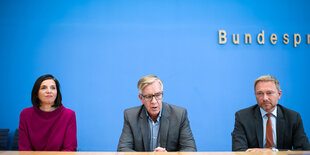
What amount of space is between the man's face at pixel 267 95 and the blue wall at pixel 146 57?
1844 millimetres

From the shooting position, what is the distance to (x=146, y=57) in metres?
4.25

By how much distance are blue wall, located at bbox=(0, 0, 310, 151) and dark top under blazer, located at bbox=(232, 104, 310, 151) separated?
1.79m

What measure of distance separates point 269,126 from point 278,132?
96 millimetres

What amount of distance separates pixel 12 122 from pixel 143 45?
2.61 m

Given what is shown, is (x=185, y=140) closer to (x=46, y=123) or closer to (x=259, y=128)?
(x=259, y=128)

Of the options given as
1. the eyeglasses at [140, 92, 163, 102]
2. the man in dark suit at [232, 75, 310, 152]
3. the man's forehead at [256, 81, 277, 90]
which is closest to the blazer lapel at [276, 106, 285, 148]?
the man in dark suit at [232, 75, 310, 152]

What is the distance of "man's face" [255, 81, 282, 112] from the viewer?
7.75 feet

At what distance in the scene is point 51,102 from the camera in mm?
2531

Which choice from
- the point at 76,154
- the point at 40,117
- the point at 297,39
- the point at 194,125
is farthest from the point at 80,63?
the point at 297,39

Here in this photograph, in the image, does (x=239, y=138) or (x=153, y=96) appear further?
(x=239, y=138)

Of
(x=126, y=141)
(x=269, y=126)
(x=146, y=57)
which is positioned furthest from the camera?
(x=146, y=57)

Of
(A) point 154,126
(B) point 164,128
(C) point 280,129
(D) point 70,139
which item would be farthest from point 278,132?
(D) point 70,139

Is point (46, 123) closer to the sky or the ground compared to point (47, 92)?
closer to the ground

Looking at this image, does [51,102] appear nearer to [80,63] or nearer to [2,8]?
[80,63]
